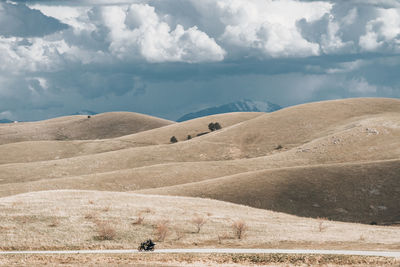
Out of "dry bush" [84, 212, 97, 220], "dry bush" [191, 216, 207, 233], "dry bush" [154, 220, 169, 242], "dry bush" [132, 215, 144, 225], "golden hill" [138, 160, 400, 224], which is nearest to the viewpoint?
"dry bush" [154, 220, 169, 242]

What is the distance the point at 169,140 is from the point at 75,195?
140 meters

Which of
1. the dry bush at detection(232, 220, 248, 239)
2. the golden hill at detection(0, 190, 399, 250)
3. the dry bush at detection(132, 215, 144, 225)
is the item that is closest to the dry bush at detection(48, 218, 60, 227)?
the golden hill at detection(0, 190, 399, 250)

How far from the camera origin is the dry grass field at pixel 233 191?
3972 cm

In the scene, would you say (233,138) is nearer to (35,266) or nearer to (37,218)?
(37,218)

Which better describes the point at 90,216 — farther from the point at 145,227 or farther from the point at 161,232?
the point at 161,232

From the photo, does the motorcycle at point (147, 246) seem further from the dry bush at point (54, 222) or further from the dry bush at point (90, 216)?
the dry bush at point (90, 216)

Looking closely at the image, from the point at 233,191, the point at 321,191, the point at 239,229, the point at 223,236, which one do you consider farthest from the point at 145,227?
the point at 321,191

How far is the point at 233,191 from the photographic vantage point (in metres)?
76.3

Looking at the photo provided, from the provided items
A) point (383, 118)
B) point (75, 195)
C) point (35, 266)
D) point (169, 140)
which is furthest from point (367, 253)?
point (169, 140)

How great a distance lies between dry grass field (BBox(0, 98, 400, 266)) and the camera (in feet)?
130

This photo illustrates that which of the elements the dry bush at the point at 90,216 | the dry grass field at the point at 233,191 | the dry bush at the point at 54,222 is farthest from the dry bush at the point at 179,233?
the dry bush at the point at 54,222

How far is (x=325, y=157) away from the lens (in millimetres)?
111250

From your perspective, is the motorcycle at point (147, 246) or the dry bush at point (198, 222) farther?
the dry bush at point (198, 222)

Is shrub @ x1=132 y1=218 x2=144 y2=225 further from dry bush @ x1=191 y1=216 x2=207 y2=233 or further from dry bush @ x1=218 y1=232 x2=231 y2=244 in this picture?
dry bush @ x1=218 y1=232 x2=231 y2=244
